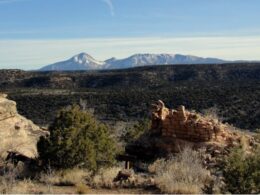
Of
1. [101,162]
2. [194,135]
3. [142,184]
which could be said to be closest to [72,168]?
[101,162]

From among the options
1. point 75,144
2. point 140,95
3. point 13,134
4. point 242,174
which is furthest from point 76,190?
point 140,95

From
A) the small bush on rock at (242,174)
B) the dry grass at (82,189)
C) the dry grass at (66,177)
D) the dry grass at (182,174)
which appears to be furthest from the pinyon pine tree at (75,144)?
the small bush on rock at (242,174)

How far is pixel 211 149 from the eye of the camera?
62.1 feet

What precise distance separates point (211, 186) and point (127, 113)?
164 feet

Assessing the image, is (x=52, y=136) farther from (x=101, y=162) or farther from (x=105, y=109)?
(x=105, y=109)

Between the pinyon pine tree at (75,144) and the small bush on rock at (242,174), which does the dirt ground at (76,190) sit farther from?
the small bush on rock at (242,174)

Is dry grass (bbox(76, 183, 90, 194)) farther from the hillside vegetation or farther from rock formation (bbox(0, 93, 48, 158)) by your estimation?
the hillside vegetation

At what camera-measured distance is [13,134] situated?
2170 centimetres

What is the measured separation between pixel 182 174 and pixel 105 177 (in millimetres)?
2240

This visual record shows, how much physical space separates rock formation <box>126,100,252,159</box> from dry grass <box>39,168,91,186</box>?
4.30 metres

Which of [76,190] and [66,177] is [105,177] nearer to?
[66,177]

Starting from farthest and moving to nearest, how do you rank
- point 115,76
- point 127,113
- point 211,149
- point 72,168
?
point 115,76 → point 127,113 → point 211,149 → point 72,168

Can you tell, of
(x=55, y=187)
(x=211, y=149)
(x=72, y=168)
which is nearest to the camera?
(x=55, y=187)

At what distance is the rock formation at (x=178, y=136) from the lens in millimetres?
19453
